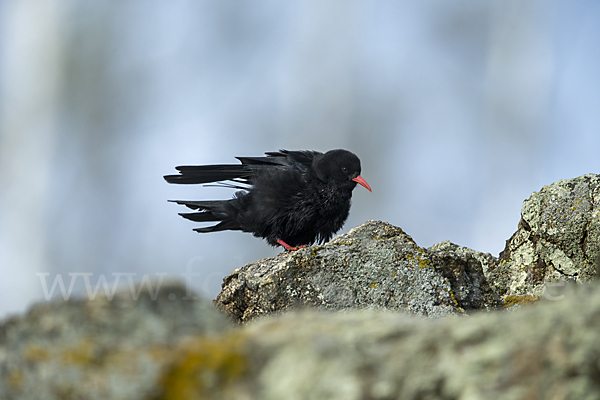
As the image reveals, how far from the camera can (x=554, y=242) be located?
17.1 feet

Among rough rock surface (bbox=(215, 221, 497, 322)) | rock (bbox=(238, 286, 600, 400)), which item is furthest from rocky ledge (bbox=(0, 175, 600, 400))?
rough rock surface (bbox=(215, 221, 497, 322))

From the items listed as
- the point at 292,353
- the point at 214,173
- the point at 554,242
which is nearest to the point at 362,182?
the point at 214,173

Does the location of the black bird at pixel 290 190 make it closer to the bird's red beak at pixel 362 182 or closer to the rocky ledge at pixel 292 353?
the bird's red beak at pixel 362 182

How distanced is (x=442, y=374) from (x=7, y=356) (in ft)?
4.34

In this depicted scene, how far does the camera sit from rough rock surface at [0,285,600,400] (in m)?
1.39

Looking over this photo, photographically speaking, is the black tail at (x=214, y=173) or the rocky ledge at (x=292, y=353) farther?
the black tail at (x=214, y=173)

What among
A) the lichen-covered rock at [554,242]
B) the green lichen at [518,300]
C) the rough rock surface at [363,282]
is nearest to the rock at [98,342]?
the rough rock surface at [363,282]

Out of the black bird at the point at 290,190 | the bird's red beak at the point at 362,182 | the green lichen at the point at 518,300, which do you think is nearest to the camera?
the green lichen at the point at 518,300

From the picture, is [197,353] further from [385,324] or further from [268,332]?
[385,324]

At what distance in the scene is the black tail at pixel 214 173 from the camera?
Answer: 307 inches

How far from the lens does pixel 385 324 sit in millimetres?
1642

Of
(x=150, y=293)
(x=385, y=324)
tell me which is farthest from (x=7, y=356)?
(x=385, y=324)

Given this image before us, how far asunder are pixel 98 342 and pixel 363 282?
9.81ft

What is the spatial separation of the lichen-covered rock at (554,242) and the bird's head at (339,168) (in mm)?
2676
